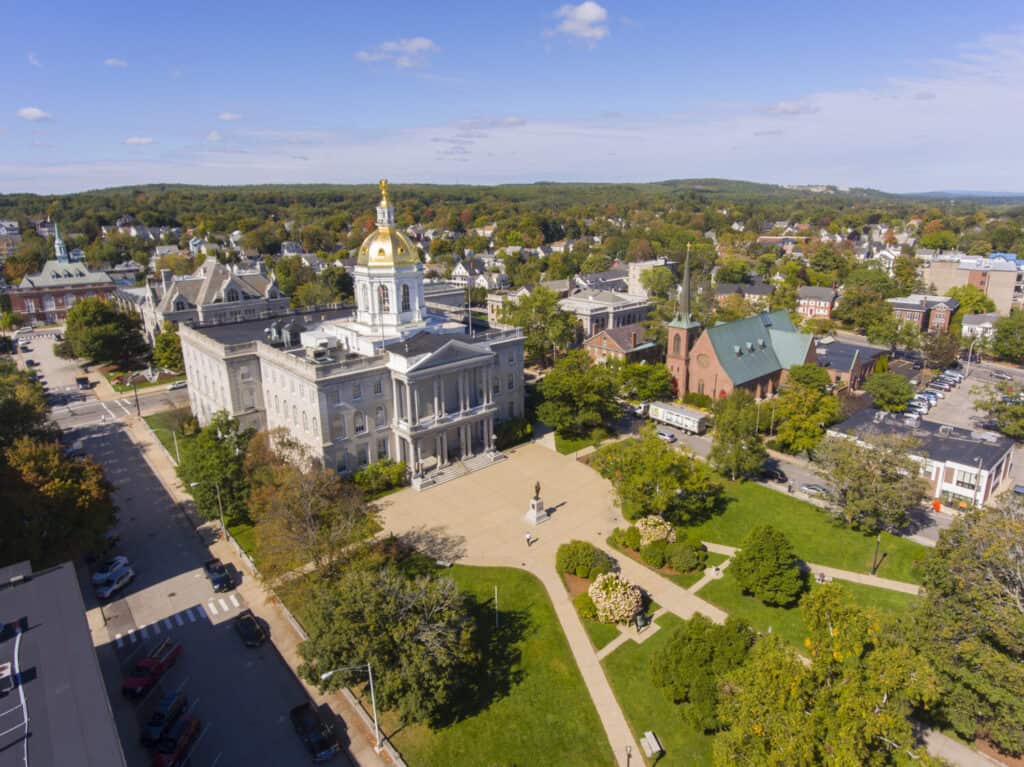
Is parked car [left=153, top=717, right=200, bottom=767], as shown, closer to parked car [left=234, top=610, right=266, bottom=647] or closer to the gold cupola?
parked car [left=234, top=610, right=266, bottom=647]

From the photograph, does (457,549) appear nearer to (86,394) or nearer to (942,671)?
(942,671)

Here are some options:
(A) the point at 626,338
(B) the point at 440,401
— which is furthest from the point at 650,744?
(A) the point at 626,338

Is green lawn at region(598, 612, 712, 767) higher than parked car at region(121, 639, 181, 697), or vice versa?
parked car at region(121, 639, 181, 697)

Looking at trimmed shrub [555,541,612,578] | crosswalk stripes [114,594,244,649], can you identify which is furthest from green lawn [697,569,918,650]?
crosswalk stripes [114,594,244,649]

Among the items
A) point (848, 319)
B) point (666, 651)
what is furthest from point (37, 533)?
point (848, 319)

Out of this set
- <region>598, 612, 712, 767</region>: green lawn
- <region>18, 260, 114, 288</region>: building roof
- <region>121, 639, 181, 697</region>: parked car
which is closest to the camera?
<region>598, 612, 712, 767</region>: green lawn

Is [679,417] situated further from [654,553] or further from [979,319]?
[979,319]
